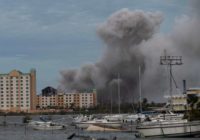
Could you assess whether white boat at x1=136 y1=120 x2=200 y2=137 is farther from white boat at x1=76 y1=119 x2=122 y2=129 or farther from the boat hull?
white boat at x1=76 y1=119 x2=122 y2=129

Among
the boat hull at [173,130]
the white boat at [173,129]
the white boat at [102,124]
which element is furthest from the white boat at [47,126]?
the boat hull at [173,130]

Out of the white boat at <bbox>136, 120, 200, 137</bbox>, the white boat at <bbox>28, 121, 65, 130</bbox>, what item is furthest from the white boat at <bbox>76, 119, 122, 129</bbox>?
the white boat at <bbox>136, 120, 200, 137</bbox>

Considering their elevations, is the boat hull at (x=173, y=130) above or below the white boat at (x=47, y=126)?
above

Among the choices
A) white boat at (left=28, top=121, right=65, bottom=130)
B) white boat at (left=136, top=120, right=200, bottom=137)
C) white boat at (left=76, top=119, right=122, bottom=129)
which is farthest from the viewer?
white boat at (left=28, top=121, right=65, bottom=130)

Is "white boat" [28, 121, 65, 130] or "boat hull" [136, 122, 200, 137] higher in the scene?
"boat hull" [136, 122, 200, 137]

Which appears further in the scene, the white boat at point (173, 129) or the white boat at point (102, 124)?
the white boat at point (102, 124)

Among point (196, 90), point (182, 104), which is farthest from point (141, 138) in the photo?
point (182, 104)

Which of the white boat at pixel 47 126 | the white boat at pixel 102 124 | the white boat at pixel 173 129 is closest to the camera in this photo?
the white boat at pixel 173 129

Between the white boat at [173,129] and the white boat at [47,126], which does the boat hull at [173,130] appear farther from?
the white boat at [47,126]

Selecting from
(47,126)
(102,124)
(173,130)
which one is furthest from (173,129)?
(47,126)

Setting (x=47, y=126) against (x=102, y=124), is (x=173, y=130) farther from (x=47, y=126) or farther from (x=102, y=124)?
(x=47, y=126)

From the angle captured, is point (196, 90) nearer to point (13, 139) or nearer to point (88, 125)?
point (88, 125)

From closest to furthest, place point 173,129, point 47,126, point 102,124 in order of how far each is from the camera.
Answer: point 173,129, point 102,124, point 47,126

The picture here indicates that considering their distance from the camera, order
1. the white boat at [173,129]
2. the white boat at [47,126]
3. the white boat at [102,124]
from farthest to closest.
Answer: the white boat at [47,126] → the white boat at [102,124] → the white boat at [173,129]
